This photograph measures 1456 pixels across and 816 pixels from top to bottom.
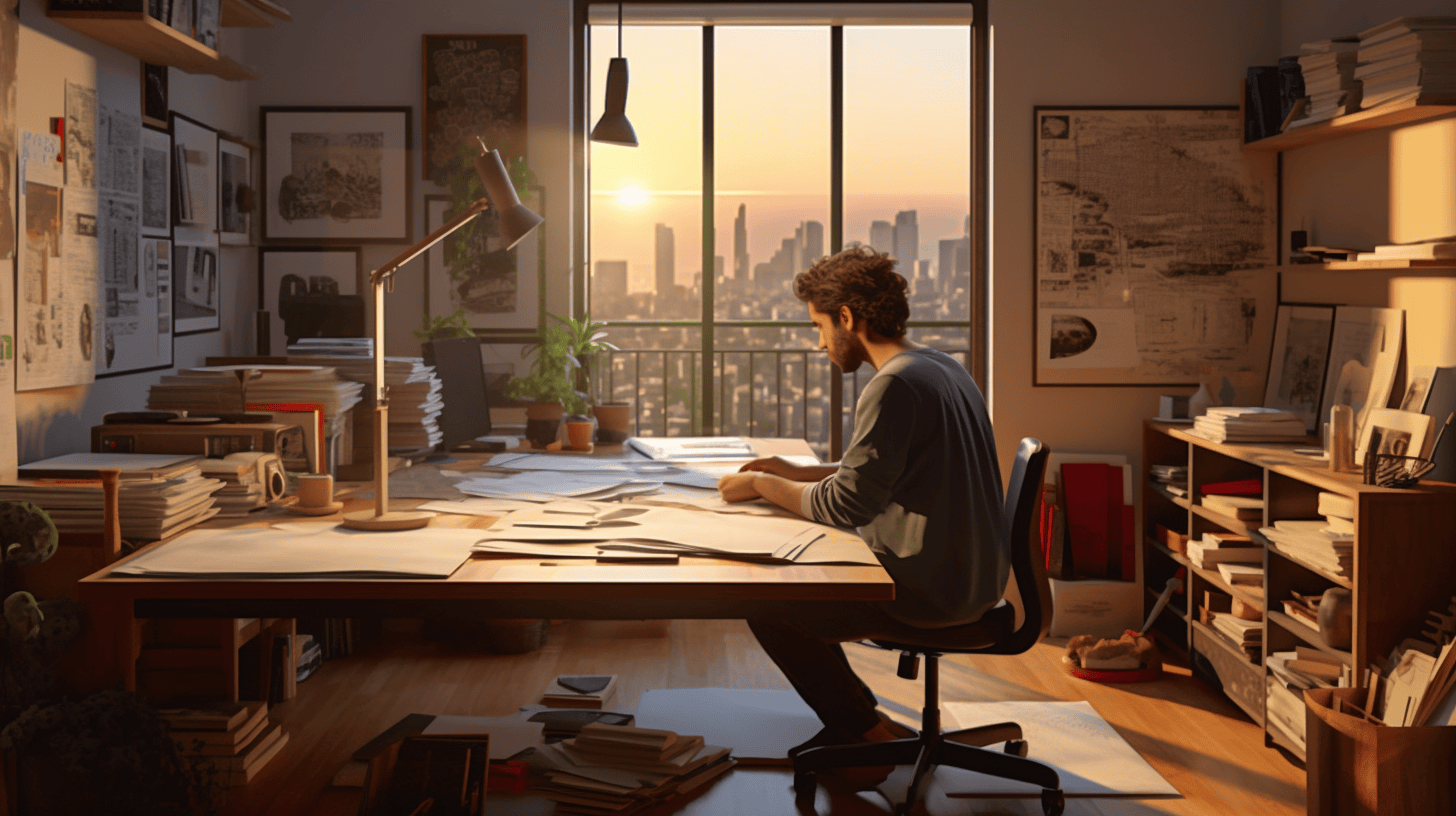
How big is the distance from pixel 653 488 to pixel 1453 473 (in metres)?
→ 1.94

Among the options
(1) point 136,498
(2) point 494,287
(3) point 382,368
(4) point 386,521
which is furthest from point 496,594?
(2) point 494,287

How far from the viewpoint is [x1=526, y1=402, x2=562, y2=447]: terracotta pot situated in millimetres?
3588

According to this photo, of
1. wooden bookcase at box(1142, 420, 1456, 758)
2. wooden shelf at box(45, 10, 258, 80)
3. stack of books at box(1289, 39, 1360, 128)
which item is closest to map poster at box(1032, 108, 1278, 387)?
wooden bookcase at box(1142, 420, 1456, 758)

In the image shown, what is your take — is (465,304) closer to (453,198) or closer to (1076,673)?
(453,198)

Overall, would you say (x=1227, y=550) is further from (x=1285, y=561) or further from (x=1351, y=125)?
(x=1351, y=125)

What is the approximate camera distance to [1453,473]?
2.85m

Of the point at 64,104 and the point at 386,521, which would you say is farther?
the point at 64,104

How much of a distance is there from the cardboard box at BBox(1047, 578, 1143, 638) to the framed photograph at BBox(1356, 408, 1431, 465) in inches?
49.1

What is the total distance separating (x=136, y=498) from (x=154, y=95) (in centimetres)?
177

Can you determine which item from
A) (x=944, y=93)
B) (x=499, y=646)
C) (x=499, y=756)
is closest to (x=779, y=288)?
(x=944, y=93)

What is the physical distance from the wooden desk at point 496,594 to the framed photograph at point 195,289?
2187 mm

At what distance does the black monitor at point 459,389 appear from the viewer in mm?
3389

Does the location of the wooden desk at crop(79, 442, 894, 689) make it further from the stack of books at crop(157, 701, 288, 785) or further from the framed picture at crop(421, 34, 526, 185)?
the framed picture at crop(421, 34, 526, 185)

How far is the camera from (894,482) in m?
2.25
